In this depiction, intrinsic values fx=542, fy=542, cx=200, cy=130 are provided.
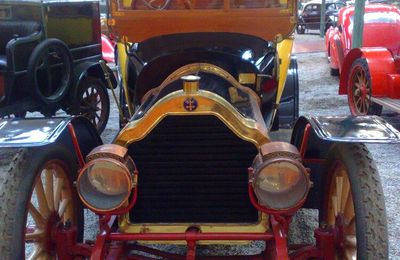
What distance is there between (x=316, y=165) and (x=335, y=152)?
1.04 ft

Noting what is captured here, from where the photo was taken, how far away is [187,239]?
238 cm

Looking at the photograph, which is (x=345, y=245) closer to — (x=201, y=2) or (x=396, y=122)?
(x=201, y=2)

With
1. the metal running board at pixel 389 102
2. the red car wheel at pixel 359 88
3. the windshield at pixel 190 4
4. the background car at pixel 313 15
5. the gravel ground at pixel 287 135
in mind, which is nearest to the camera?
the gravel ground at pixel 287 135

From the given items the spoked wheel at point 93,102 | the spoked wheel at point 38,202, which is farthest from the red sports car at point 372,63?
the spoked wheel at point 38,202

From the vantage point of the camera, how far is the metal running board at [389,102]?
Answer: 5.46m

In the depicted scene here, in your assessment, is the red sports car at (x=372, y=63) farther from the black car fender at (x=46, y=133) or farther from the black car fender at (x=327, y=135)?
the black car fender at (x=46, y=133)

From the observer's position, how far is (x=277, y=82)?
12.0 ft

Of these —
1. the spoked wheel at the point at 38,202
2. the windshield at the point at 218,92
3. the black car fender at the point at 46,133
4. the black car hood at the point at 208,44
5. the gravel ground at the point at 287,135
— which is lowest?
the gravel ground at the point at 287,135

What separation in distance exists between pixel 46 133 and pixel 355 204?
139cm

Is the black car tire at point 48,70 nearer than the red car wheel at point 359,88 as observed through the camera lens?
Yes

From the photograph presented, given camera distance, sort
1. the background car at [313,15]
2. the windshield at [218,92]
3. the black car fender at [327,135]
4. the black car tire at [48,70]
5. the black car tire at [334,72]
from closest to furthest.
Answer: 1. the black car fender at [327,135]
2. the windshield at [218,92]
3. the black car tire at [48,70]
4. the black car tire at [334,72]
5. the background car at [313,15]

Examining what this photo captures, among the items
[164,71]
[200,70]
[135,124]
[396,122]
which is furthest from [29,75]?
[396,122]

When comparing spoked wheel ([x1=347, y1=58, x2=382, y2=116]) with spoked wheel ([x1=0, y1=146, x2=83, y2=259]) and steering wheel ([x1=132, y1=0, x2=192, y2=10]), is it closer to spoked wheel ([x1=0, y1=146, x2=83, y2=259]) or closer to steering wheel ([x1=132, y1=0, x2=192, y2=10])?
steering wheel ([x1=132, y1=0, x2=192, y2=10])

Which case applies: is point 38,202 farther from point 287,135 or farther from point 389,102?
point 389,102
